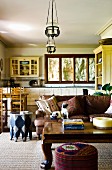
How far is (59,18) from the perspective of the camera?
20.8 feet

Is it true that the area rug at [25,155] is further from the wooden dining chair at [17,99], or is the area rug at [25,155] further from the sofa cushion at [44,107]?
the wooden dining chair at [17,99]

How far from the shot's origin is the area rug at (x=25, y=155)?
330 cm

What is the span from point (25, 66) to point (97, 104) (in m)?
5.94

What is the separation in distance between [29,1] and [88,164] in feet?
12.0

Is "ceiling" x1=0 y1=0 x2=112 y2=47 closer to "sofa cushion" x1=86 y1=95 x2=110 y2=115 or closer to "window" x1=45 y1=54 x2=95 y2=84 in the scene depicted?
"window" x1=45 y1=54 x2=95 y2=84

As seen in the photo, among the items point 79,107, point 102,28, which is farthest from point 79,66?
point 79,107

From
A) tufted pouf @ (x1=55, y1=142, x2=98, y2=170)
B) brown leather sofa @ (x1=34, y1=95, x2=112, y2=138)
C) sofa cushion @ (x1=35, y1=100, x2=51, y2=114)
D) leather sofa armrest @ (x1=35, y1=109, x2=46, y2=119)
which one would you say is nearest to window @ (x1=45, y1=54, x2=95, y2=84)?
brown leather sofa @ (x1=34, y1=95, x2=112, y2=138)

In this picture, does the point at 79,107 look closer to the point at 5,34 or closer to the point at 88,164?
the point at 88,164

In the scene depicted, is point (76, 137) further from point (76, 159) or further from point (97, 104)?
point (97, 104)

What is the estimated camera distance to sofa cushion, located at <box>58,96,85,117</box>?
517 centimetres

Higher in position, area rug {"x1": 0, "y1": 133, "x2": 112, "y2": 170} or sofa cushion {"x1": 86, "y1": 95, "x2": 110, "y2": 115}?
sofa cushion {"x1": 86, "y1": 95, "x2": 110, "y2": 115}

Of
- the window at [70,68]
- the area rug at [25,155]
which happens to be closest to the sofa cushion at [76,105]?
the area rug at [25,155]

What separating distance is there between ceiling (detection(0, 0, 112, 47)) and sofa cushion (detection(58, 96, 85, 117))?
2.05 m

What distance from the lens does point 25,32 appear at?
26.5 feet
